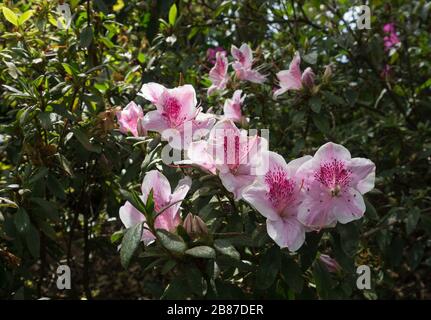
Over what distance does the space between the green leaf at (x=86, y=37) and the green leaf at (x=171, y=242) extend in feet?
3.07

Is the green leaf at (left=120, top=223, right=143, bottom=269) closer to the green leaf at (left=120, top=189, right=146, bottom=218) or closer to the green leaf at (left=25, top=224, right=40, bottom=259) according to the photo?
the green leaf at (left=120, top=189, right=146, bottom=218)

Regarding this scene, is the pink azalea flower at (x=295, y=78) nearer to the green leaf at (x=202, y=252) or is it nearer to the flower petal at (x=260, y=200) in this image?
the flower petal at (x=260, y=200)

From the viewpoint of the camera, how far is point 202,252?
3.69 ft

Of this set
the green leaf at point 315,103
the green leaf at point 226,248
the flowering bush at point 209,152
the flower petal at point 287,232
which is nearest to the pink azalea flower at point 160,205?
the flowering bush at point 209,152

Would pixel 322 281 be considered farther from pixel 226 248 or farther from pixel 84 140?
pixel 84 140

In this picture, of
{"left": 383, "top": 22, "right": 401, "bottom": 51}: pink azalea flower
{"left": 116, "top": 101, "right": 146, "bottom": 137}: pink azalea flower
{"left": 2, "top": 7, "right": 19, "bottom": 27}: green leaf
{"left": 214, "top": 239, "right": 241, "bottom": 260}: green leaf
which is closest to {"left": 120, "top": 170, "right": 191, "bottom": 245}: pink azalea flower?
{"left": 214, "top": 239, "right": 241, "bottom": 260}: green leaf

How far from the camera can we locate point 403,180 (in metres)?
2.63

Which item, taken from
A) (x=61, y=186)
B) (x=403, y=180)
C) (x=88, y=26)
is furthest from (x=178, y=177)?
(x=403, y=180)

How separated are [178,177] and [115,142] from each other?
433mm

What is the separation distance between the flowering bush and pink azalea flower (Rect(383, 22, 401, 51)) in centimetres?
1

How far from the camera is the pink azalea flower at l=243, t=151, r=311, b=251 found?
1188 millimetres

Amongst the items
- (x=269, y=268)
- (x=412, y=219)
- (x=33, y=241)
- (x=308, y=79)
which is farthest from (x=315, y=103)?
(x=33, y=241)

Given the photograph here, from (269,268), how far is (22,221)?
2.39ft

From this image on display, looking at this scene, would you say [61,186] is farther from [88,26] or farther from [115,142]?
[88,26]
